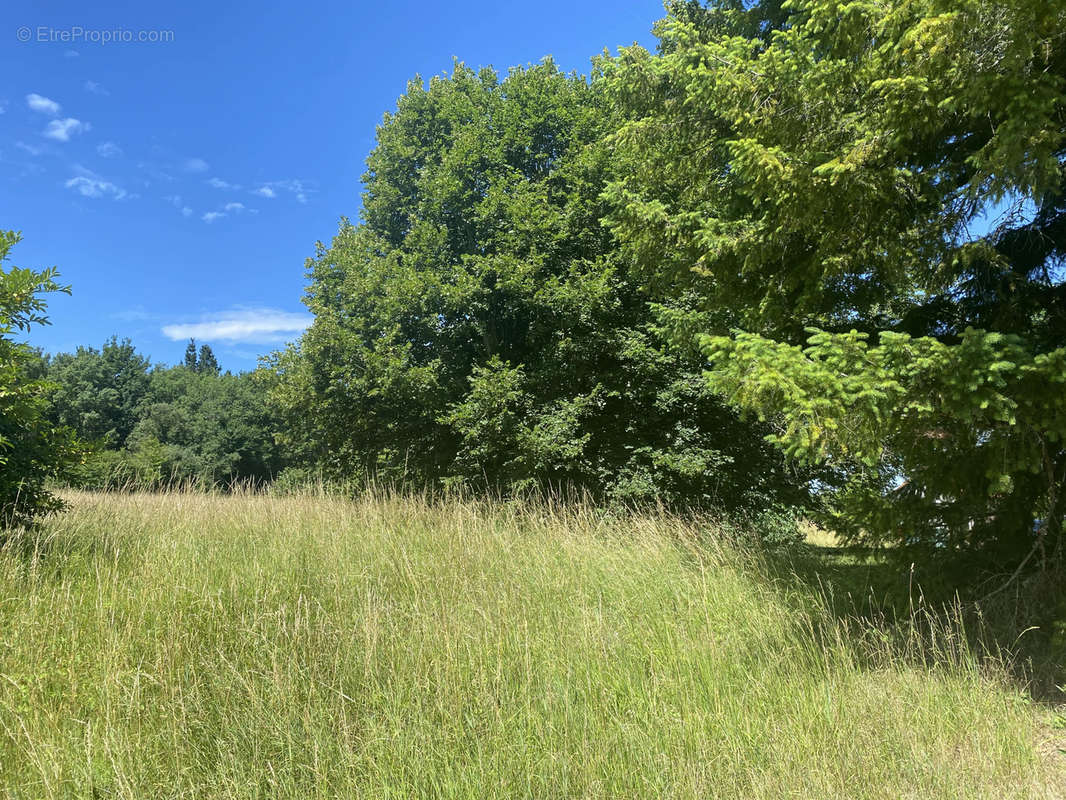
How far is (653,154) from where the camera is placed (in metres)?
7.28

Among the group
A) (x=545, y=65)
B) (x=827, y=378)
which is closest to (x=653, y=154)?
(x=827, y=378)

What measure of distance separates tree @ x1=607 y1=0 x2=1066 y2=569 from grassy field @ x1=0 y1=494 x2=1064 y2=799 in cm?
147

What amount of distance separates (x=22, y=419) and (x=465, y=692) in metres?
Result: 5.84

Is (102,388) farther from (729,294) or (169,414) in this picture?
(729,294)

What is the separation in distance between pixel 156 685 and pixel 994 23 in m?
6.80

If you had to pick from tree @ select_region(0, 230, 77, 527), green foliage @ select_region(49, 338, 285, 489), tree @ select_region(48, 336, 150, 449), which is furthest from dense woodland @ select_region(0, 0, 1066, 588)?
tree @ select_region(48, 336, 150, 449)

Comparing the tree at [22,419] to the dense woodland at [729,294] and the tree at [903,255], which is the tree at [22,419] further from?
the tree at [903,255]

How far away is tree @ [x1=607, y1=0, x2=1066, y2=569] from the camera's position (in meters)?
3.60

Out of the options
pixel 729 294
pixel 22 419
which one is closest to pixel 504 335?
pixel 729 294

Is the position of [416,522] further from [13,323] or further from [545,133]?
[545,133]

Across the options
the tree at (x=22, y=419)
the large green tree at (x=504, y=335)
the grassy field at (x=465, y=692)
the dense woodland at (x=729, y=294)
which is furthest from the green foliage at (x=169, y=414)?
the grassy field at (x=465, y=692)

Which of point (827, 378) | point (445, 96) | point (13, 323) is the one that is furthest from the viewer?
point (445, 96)

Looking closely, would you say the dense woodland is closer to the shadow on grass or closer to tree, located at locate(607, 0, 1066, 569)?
tree, located at locate(607, 0, 1066, 569)

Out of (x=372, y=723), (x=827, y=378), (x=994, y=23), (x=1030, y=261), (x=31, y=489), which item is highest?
(x=994, y=23)
